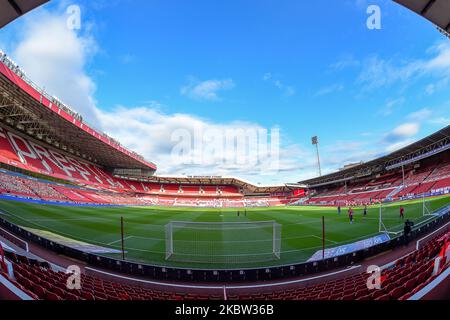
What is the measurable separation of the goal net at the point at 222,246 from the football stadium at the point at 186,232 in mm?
106

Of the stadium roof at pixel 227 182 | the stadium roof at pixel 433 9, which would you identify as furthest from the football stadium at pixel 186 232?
the stadium roof at pixel 227 182

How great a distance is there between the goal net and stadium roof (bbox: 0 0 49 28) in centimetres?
839

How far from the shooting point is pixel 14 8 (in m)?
4.31

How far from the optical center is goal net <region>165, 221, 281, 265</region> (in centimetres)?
1001

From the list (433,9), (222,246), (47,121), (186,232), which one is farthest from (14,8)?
(47,121)

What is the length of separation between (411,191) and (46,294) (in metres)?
42.1

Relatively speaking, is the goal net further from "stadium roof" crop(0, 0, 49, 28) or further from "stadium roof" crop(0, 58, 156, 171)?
"stadium roof" crop(0, 58, 156, 171)

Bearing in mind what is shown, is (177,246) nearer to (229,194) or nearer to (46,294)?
(46,294)

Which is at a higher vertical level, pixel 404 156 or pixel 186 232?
pixel 404 156

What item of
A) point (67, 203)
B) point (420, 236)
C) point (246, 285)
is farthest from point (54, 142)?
point (420, 236)

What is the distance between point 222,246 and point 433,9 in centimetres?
1302

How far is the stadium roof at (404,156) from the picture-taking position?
28766 millimetres

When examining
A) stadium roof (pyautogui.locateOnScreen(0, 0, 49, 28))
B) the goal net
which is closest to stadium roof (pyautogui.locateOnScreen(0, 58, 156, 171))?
stadium roof (pyautogui.locateOnScreen(0, 0, 49, 28))

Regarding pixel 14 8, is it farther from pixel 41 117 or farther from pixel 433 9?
pixel 41 117
